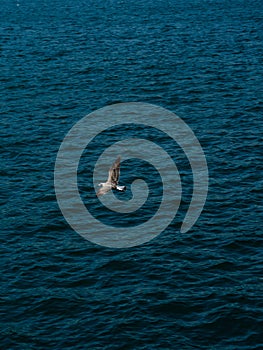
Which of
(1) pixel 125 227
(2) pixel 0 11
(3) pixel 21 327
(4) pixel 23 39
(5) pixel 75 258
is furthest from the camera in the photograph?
(2) pixel 0 11

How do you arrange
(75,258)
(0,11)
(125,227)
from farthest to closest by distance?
(0,11)
(125,227)
(75,258)

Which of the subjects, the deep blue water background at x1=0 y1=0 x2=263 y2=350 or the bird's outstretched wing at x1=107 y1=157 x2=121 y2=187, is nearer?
the bird's outstretched wing at x1=107 y1=157 x2=121 y2=187

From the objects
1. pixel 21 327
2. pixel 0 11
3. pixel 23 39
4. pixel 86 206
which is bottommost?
pixel 21 327

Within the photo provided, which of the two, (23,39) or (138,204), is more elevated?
(23,39)

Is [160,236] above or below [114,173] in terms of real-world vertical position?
below

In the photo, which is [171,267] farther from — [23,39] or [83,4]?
[83,4]

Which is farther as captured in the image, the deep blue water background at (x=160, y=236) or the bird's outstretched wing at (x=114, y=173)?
the deep blue water background at (x=160, y=236)

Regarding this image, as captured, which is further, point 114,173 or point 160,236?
point 160,236

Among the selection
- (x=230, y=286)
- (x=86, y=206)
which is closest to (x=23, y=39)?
(x=86, y=206)
